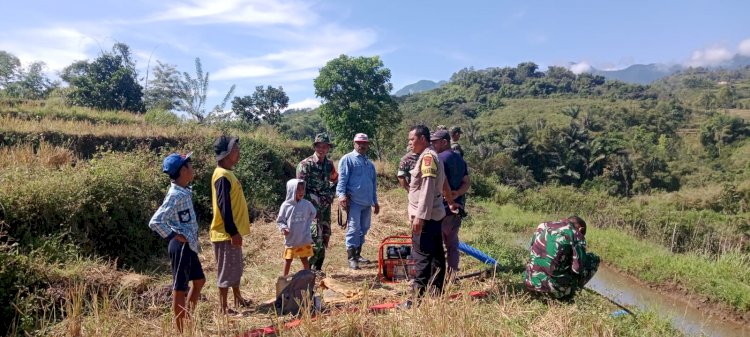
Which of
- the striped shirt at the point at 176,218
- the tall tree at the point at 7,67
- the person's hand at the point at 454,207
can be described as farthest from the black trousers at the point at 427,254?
the tall tree at the point at 7,67

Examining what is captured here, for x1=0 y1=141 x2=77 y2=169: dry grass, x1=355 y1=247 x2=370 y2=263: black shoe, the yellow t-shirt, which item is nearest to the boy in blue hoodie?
the yellow t-shirt

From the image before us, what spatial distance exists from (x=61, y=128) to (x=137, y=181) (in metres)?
4.45

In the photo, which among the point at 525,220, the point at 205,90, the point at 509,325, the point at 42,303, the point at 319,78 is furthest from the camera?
the point at 319,78

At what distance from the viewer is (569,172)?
124 feet

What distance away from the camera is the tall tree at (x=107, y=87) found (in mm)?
25172

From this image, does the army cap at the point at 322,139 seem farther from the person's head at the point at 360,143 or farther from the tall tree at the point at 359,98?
the tall tree at the point at 359,98

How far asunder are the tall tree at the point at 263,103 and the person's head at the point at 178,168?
40.7 metres

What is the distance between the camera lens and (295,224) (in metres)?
4.79

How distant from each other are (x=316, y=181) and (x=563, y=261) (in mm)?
2879

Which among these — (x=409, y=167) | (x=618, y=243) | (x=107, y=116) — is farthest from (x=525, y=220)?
(x=107, y=116)

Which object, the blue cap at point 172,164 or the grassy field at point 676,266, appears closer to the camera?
the blue cap at point 172,164

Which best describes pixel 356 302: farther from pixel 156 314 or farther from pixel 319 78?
pixel 319 78

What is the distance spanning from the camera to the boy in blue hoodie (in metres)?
4.78

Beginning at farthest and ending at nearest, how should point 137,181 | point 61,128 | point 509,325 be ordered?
1. point 61,128
2. point 137,181
3. point 509,325
